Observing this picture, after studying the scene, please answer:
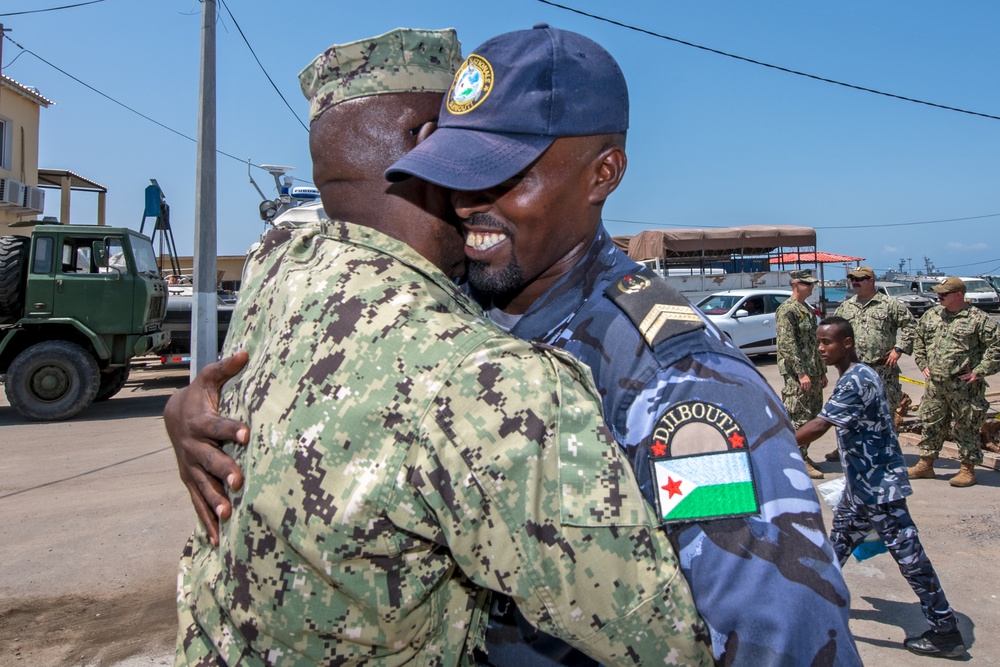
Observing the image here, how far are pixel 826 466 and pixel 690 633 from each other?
23.3 feet

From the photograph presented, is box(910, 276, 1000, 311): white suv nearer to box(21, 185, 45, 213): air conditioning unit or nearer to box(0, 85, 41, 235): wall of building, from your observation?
box(21, 185, 45, 213): air conditioning unit

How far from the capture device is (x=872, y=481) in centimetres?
399

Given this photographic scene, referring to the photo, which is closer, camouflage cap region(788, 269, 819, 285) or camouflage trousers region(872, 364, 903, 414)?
camouflage trousers region(872, 364, 903, 414)

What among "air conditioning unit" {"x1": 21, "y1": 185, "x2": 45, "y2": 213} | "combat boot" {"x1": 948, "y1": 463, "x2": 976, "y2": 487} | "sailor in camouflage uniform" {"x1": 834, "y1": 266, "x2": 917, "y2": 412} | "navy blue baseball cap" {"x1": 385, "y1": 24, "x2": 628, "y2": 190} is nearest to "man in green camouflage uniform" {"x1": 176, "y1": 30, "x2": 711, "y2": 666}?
"navy blue baseball cap" {"x1": 385, "y1": 24, "x2": 628, "y2": 190}

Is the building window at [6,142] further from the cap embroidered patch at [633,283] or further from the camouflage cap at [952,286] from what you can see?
the cap embroidered patch at [633,283]

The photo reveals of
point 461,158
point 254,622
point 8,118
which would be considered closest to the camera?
point 254,622

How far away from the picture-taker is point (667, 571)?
884mm

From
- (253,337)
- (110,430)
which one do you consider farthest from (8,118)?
(253,337)

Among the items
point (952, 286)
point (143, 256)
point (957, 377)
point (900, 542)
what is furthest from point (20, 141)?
point (900, 542)

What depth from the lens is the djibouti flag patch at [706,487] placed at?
0.93 m

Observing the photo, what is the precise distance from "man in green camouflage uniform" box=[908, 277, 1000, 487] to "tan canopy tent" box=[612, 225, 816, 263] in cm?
1267

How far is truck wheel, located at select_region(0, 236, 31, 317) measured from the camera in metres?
9.97

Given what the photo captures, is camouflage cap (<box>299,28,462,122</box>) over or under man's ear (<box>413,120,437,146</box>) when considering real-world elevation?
over

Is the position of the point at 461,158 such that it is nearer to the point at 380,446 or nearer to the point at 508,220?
the point at 508,220
